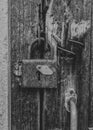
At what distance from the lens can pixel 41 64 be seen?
1234mm

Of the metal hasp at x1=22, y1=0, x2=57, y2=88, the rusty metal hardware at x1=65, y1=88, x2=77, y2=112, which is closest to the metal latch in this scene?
the metal hasp at x1=22, y1=0, x2=57, y2=88

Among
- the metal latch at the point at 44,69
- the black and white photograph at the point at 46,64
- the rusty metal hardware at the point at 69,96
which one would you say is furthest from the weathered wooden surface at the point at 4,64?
the rusty metal hardware at the point at 69,96

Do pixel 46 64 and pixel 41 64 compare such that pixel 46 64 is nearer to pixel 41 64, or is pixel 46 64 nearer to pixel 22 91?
pixel 41 64

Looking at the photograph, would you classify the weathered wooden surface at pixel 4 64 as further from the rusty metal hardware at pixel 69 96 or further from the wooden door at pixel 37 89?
the rusty metal hardware at pixel 69 96

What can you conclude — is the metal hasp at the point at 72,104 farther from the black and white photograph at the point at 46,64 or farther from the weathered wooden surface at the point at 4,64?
the weathered wooden surface at the point at 4,64

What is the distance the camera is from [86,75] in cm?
126

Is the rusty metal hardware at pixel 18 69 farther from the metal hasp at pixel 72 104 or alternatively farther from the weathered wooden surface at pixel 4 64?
the metal hasp at pixel 72 104

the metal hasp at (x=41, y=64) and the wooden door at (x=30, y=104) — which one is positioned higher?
the metal hasp at (x=41, y=64)

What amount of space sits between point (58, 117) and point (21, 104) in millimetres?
197

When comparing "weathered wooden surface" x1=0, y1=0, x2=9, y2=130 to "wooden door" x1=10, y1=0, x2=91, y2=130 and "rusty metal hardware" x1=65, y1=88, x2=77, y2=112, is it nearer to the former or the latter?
"wooden door" x1=10, y1=0, x2=91, y2=130

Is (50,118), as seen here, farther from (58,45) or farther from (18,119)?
(58,45)

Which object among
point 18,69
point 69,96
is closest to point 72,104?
point 69,96

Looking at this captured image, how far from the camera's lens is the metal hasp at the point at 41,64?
4.03ft

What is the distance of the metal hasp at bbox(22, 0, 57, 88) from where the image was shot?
1.23 m
